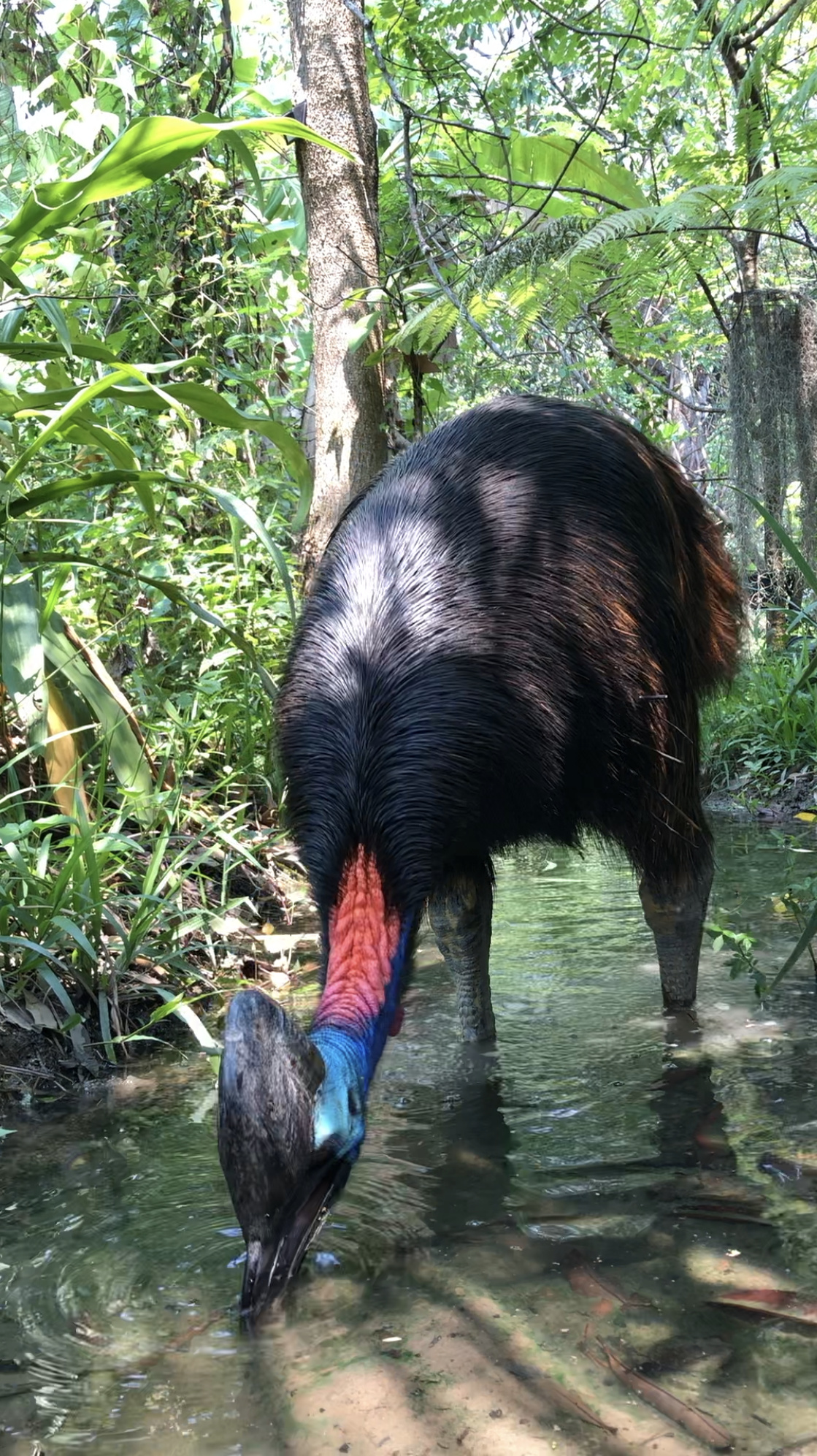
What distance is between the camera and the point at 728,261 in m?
7.41

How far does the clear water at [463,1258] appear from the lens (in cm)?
183

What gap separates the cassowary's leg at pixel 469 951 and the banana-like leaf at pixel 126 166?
5.81 feet

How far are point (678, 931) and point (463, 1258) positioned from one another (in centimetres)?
134

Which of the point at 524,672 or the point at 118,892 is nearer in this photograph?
the point at 524,672

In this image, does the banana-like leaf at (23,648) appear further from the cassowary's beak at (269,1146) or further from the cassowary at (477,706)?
the cassowary's beak at (269,1146)

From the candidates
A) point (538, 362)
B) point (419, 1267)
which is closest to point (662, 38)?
point (538, 362)

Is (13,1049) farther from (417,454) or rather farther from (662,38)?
(662,38)

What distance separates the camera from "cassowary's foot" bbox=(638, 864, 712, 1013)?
3.37 meters

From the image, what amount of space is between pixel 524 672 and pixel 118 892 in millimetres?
1522

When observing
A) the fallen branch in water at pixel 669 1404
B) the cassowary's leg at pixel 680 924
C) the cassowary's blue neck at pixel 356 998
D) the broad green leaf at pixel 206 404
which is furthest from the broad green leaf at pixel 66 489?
the fallen branch in water at pixel 669 1404

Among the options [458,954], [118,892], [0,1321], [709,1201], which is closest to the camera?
[0,1321]

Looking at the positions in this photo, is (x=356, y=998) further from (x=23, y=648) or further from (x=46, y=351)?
(x=46, y=351)

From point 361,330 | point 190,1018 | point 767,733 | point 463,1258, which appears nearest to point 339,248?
point 361,330

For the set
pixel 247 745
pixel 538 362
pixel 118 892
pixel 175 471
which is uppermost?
pixel 538 362
